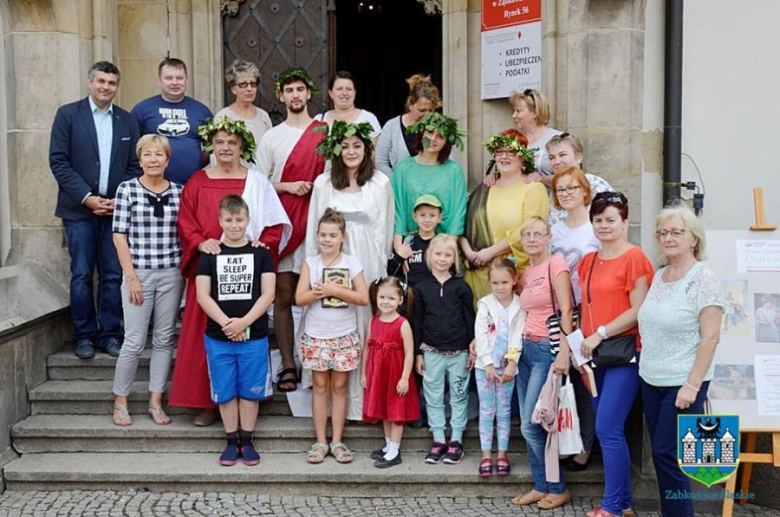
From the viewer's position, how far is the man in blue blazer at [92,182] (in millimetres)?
5945

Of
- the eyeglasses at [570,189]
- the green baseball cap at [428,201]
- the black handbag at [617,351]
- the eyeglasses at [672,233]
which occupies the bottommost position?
the black handbag at [617,351]

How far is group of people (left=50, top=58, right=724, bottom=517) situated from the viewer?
496cm

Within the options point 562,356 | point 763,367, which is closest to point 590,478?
point 562,356

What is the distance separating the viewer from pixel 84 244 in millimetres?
6047

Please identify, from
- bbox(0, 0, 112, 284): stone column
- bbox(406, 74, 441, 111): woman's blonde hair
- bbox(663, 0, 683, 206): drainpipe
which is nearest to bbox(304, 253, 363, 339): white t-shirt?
bbox(406, 74, 441, 111): woman's blonde hair

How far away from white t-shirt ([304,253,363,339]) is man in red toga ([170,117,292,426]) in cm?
42

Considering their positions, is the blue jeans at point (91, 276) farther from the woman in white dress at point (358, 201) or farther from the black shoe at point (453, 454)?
the black shoe at point (453, 454)

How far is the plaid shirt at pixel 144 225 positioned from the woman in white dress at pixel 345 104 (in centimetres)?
128

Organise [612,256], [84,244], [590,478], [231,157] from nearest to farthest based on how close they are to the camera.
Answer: [612,256] < [590,478] < [231,157] < [84,244]

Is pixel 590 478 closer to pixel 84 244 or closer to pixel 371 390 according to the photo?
pixel 371 390

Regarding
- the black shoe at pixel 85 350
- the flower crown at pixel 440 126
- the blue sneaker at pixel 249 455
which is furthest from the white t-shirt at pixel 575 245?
the black shoe at pixel 85 350

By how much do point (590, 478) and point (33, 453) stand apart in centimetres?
337

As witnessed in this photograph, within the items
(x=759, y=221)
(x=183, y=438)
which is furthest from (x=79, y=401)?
(x=759, y=221)

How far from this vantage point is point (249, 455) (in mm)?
5367
